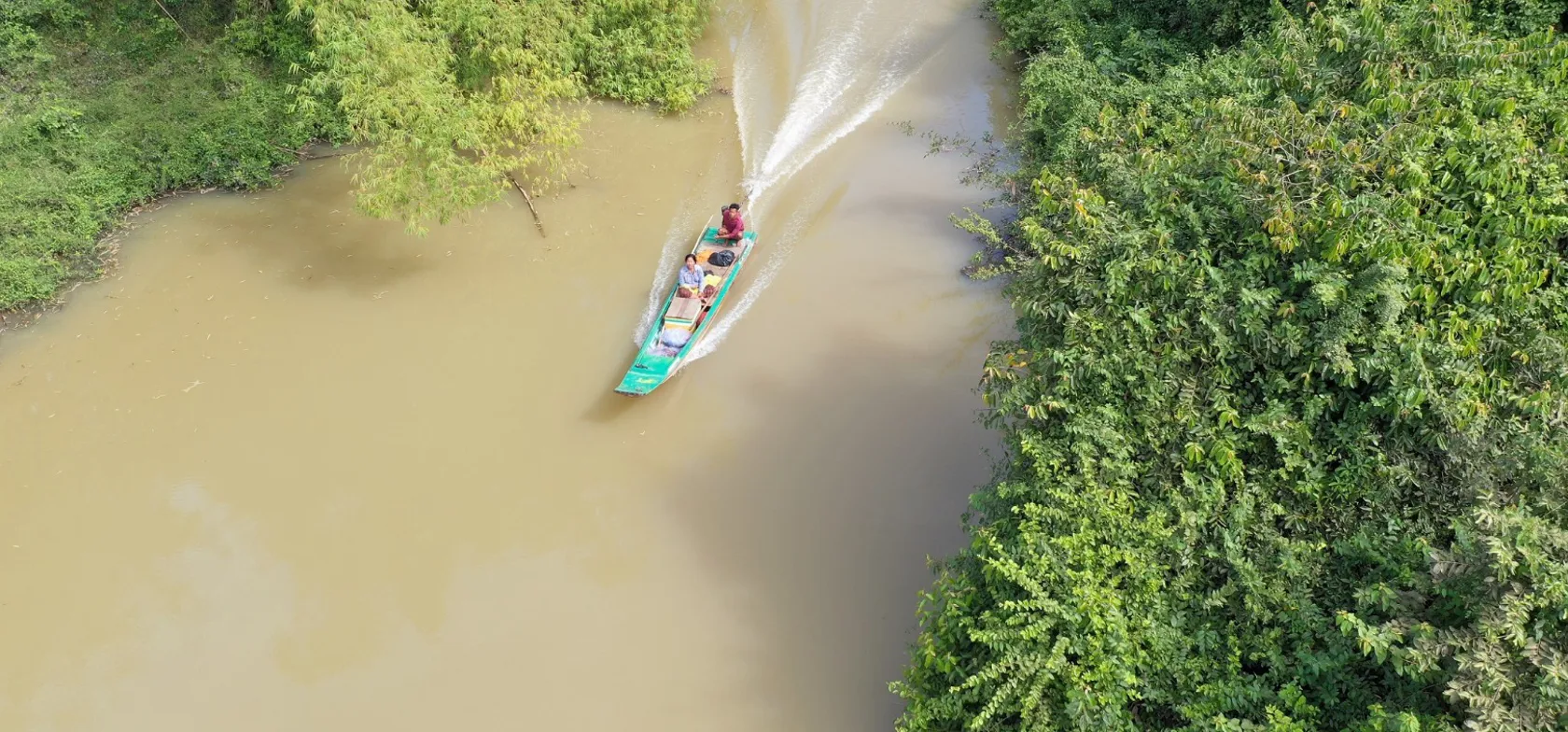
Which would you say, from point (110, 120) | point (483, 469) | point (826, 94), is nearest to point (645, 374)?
point (483, 469)

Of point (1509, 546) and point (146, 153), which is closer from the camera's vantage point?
point (1509, 546)

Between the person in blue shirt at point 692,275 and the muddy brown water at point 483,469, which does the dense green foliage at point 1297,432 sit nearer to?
the muddy brown water at point 483,469

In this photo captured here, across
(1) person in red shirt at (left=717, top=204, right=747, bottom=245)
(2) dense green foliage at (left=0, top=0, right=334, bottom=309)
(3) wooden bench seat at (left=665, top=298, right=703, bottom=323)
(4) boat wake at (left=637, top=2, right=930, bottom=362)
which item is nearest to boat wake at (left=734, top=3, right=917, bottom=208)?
(4) boat wake at (left=637, top=2, right=930, bottom=362)

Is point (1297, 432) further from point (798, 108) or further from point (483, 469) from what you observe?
point (798, 108)

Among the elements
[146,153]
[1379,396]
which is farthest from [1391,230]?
[146,153]

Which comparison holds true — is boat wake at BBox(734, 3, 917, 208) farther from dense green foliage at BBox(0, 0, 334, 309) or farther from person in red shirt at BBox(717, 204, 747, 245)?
dense green foliage at BBox(0, 0, 334, 309)

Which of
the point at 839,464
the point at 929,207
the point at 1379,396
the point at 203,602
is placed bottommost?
the point at 203,602

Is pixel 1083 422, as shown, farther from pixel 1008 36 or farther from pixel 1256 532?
pixel 1008 36
